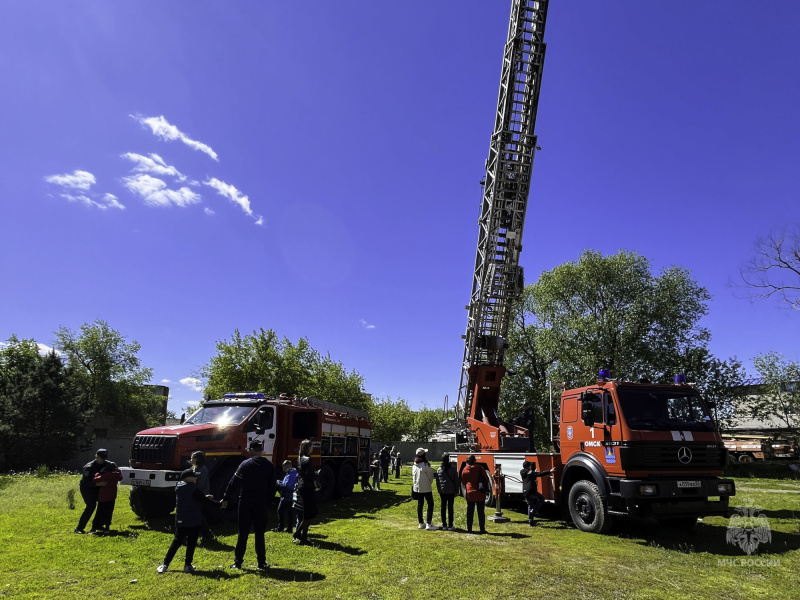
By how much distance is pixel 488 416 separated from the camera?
15688 mm

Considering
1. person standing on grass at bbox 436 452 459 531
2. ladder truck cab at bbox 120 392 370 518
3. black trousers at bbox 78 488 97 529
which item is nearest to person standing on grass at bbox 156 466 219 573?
ladder truck cab at bbox 120 392 370 518

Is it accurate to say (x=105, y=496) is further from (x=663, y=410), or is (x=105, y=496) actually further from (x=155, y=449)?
(x=663, y=410)

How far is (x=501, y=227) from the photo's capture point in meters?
15.4

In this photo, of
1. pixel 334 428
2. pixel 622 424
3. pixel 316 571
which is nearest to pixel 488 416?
pixel 334 428

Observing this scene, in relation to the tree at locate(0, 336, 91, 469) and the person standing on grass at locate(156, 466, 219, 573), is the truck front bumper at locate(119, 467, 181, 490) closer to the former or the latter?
the person standing on grass at locate(156, 466, 219, 573)

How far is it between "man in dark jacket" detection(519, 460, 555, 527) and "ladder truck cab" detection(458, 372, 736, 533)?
20.3 inches

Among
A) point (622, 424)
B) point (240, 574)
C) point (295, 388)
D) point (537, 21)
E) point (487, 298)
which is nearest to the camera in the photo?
point (240, 574)

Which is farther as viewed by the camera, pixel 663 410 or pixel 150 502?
pixel 150 502

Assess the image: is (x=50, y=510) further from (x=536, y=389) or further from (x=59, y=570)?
(x=536, y=389)

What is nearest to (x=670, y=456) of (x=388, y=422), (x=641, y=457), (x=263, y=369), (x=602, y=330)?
(x=641, y=457)

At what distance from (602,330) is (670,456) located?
19.3 metres

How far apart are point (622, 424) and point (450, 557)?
163 inches

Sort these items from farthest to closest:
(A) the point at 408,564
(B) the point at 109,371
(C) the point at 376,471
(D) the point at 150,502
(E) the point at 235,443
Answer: (B) the point at 109,371 → (C) the point at 376,471 → (E) the point at 235,443 → (D) the point at 150,502 → (A) the point at 408,564

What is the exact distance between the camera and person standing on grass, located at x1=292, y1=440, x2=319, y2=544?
28.0ft
